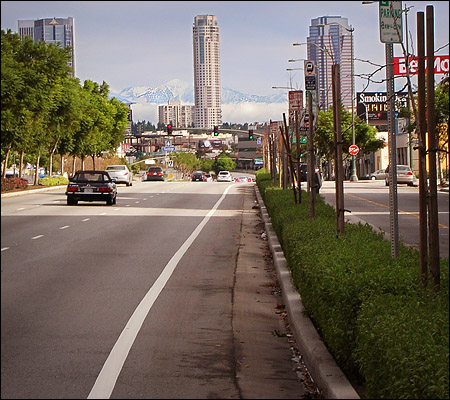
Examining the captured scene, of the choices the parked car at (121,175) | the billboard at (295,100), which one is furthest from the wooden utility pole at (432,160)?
the parked car at (121,175)

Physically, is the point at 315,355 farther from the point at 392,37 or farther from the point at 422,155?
the point at 392,37

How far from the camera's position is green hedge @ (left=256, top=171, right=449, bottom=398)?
15.3ft

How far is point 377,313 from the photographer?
5859 mm

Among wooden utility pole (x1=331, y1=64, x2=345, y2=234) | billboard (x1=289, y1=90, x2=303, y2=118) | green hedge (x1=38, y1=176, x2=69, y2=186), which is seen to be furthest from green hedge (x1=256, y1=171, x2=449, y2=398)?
green hedge (x1=38, y1=176, x2=69, y2=186)

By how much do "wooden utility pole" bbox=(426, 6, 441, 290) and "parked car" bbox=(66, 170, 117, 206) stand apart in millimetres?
26924

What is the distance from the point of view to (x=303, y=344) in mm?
7777

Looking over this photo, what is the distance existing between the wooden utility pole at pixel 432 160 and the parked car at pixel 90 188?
26.9 metres

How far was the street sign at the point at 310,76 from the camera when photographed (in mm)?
19641

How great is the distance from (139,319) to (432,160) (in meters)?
4.32

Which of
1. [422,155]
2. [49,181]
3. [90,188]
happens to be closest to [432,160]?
[422,155]

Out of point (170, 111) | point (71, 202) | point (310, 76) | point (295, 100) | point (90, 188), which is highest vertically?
point (310, 76)

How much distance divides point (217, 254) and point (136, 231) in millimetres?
5385

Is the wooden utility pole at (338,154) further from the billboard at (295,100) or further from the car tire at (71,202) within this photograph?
the car tire at (71,202)

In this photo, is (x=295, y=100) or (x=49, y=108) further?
(x=49, y=108)
